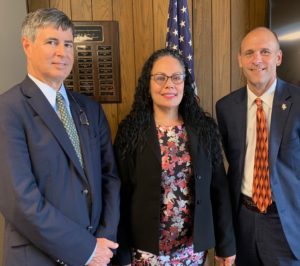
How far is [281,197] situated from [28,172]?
1.23 metres

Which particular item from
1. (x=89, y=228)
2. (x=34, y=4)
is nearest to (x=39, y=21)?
(x=89, y=228)

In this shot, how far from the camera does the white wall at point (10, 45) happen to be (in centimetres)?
186

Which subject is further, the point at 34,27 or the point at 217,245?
the point at 217,245

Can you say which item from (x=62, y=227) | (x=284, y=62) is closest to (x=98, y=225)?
(x=62, y=227)

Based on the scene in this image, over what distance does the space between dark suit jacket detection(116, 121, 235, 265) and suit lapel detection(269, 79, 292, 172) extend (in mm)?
328

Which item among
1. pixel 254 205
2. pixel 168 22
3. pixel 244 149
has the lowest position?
pixel 254 205

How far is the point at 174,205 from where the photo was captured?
157 cm

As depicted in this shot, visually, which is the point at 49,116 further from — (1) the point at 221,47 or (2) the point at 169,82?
(1) the point at 221,47

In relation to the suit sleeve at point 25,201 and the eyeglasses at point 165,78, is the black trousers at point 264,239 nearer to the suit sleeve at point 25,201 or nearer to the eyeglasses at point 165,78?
the eyeglasses at point 165,78

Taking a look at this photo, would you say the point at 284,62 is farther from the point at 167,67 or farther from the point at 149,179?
the point at 149,179

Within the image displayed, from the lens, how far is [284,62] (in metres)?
2.28

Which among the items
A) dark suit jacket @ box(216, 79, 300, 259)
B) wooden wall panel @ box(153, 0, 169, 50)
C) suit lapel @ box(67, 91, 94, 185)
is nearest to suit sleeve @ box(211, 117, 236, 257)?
dark suit jacket @ box(216, 79, 300, 259)

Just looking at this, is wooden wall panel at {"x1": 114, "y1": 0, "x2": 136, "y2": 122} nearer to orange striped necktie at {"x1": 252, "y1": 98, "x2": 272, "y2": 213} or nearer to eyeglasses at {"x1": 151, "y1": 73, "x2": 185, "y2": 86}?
eyeglasses at {"x1": 151, "y1": 73, "x2": 185, "y2": 86}

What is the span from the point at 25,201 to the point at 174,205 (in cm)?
69
